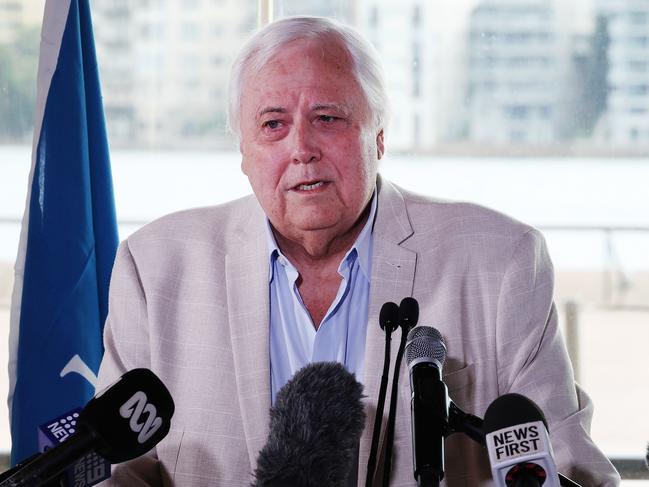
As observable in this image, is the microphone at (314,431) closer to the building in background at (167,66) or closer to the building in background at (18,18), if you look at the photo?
the building in background at (167,66)

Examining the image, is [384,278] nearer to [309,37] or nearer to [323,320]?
[323,320]

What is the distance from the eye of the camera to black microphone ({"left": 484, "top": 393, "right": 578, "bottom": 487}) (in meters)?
0.97

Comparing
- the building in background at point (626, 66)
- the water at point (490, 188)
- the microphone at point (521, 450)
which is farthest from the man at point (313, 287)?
the building in background at point (626, 66)

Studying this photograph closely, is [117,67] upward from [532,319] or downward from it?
upward

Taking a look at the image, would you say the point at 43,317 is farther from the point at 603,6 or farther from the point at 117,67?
the point at 603,6

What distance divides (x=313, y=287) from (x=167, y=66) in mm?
3158

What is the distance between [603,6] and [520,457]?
13.4 ft

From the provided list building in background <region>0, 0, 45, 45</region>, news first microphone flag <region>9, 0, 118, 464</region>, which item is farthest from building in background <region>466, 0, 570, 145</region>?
news first microphone flag <region>9, 0, 118, 464</region>

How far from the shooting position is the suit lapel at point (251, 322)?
1.79 m

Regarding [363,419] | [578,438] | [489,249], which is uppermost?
[489,249]

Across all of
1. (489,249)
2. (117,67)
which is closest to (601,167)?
(117,67)

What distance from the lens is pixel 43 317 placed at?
2545mm

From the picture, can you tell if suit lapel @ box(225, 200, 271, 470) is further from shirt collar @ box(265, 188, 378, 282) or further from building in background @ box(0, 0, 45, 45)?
building in background @ box(0, 0, 45, 45)

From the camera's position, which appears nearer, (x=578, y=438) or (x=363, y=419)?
(x=363, y=419)
